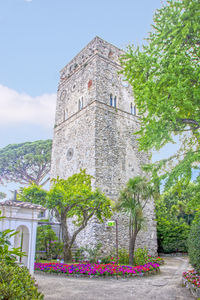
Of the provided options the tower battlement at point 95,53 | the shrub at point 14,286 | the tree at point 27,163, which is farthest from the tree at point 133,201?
the tree at point 27,163

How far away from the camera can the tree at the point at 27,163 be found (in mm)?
25438

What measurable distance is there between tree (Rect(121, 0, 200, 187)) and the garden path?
319cm

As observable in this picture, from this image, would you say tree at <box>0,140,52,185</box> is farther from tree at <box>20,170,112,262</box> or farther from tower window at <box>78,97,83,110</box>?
tree at <box>20,170,112,262</box>

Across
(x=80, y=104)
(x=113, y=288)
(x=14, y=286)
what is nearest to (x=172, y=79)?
(x=14, y=286)

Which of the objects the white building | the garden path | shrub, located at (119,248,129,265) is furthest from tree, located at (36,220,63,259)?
the white building

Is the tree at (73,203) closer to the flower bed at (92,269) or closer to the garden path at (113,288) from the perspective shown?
the flower bed at (92,269)

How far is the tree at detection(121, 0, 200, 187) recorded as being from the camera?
21.3ft

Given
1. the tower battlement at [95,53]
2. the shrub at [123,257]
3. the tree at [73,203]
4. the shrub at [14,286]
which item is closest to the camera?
the shrub at [14,286]

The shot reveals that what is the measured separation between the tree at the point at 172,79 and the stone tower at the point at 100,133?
23.7 ft

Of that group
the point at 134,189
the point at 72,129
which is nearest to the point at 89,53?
the point at 72,129

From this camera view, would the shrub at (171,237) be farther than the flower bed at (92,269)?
Yes

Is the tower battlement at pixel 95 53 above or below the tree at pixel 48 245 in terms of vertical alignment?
above

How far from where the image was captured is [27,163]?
84.0 feet

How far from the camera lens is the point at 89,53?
699 inches
